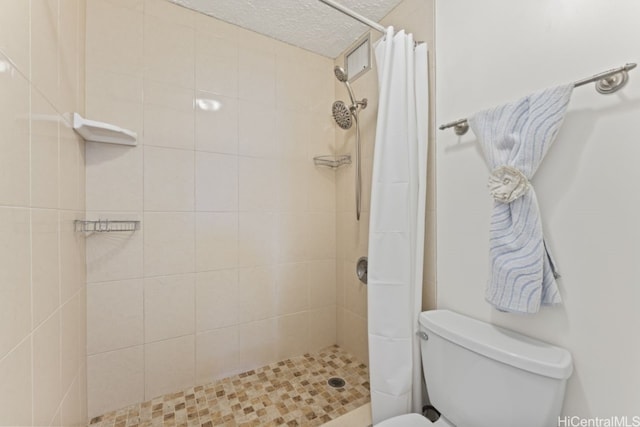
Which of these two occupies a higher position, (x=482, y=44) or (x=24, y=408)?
(x=482, y=44)

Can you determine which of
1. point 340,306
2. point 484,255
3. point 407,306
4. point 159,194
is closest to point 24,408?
point 159,194

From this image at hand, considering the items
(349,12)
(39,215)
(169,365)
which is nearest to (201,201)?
(39,215)

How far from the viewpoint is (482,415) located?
0.80 m

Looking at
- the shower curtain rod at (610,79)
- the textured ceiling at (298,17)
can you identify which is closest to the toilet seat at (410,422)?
the shower curtain rod at (610,79)

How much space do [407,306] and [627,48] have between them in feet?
3.27

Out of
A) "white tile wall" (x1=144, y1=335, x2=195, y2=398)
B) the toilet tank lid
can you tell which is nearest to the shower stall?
"white tile wall" (x1=144, y1=335, x2=195, y2=398)

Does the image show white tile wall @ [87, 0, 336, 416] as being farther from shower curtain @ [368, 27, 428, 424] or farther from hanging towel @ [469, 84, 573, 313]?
hanging towel @ [469, 84, 573, 313]

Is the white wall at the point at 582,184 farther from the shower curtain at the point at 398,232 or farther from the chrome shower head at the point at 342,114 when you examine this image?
the chrome shower head at the point at 342,114

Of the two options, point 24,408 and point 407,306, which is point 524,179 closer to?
point 407,306

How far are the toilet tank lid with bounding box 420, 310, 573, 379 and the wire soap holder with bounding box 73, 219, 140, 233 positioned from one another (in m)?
1.34

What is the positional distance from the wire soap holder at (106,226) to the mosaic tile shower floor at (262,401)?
830 millimetres

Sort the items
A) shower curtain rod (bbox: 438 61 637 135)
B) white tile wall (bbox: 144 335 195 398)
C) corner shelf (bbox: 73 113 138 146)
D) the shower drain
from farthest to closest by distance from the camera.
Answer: the shower drain
white tile wall (bbox: 144 335 195 398)
corner shelf (bbox: 73 113 138 146)
shower curtain rod (bbox: 438 61 637 135)

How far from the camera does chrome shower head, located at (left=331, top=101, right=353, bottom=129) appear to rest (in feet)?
4.93

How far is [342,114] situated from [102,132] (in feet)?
3.74
